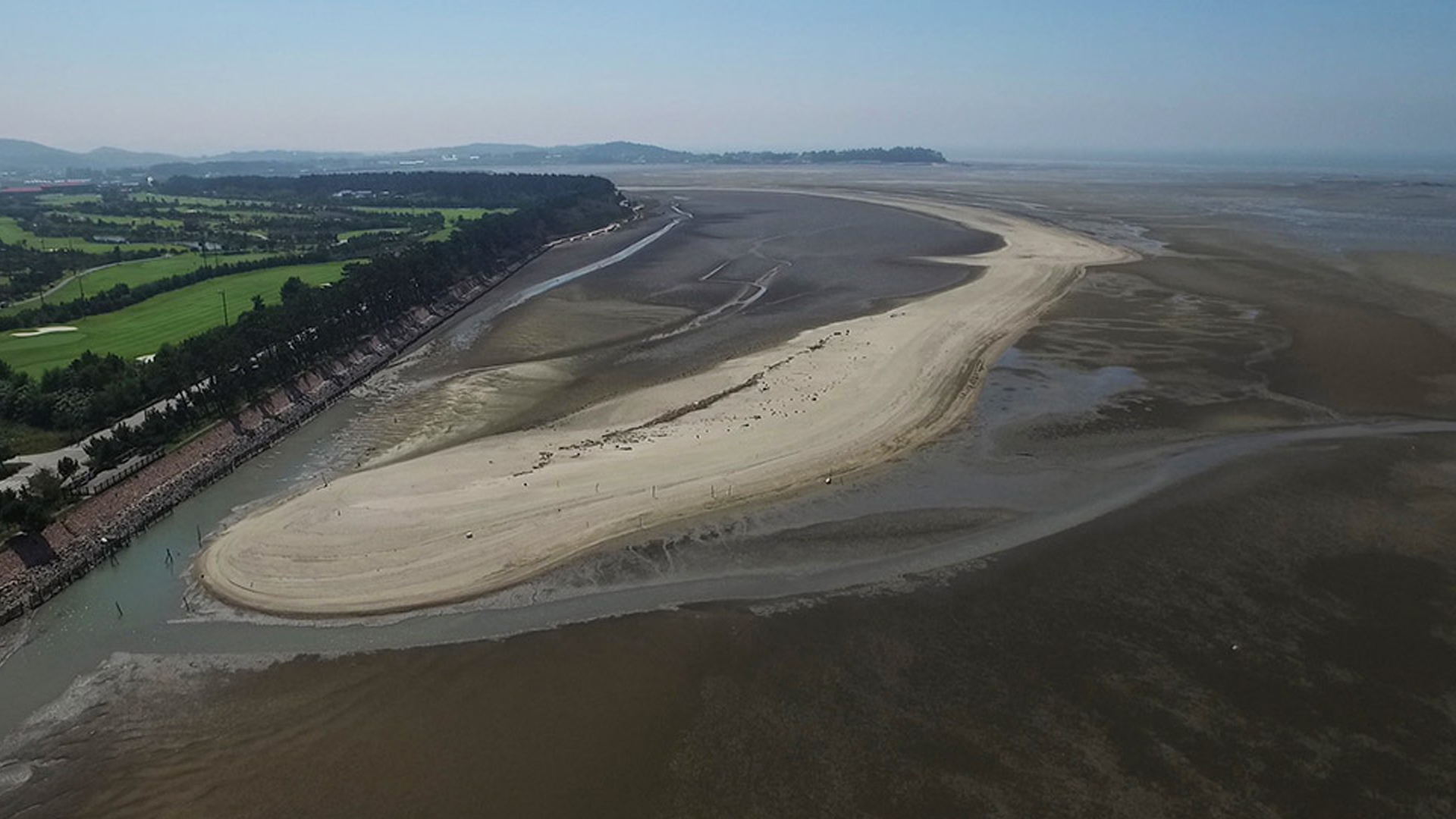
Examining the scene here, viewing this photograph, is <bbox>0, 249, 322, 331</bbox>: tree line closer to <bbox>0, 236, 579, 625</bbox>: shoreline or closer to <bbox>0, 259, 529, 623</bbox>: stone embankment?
<bbox>0, 236, 579, 625</bbox>: shoreline

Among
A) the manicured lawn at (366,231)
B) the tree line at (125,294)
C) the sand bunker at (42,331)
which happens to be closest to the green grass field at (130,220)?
the manicured lawn at (366,231)

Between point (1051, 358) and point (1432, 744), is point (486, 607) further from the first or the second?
point (1051, 358)

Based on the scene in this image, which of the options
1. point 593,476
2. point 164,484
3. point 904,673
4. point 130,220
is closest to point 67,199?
point 130,220

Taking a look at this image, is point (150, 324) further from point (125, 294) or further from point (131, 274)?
point (131, 274)

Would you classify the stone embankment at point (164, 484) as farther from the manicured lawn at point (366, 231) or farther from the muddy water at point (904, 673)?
the manicured lawn at point (366, 231)

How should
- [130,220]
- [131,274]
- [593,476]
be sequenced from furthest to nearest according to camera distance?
[130,220]
[131,274]
[593,476]

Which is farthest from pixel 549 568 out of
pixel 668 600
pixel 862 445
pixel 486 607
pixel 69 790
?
pixel 862 445
